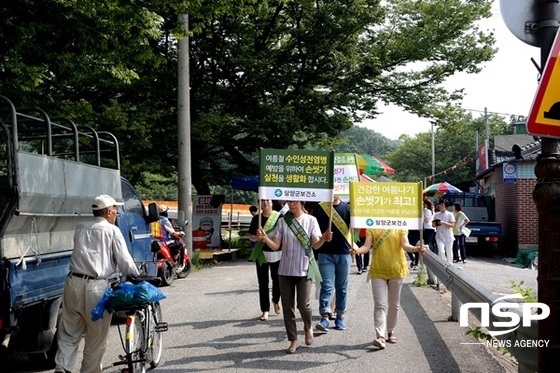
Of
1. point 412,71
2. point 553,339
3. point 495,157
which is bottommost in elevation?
point 553,339

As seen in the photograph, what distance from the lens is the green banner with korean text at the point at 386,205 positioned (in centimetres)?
850

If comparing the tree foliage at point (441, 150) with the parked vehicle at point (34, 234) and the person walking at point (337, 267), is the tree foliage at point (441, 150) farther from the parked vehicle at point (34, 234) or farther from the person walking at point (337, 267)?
the parked vehicle at point (34, 234)

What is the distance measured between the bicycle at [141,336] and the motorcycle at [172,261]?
6861mm

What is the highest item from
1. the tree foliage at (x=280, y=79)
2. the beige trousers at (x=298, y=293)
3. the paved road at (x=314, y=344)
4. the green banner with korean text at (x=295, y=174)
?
the tree foliage at (x=280, y=79)

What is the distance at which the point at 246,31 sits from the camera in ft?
78.3

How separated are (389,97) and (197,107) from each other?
7.13 metres

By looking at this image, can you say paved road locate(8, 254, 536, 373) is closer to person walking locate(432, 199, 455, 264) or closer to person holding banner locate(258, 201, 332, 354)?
person holding banner locate(258, 201, 332, 354)

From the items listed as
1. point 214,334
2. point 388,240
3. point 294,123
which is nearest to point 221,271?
point 294,123

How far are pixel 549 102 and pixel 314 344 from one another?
16.9 feet

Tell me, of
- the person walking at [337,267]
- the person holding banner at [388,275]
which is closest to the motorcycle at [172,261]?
the person walking at [337,267]

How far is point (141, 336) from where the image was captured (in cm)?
669

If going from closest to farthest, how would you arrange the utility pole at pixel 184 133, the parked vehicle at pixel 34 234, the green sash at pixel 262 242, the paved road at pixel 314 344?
the parked vehicle at pixel 34 234 → the paved road at pixel 314 344 → the green sash at pixel 262 242 → the utility pole at pixel 184 133

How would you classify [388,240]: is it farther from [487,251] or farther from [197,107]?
[487,251]

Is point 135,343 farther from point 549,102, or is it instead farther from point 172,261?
point 172,261
